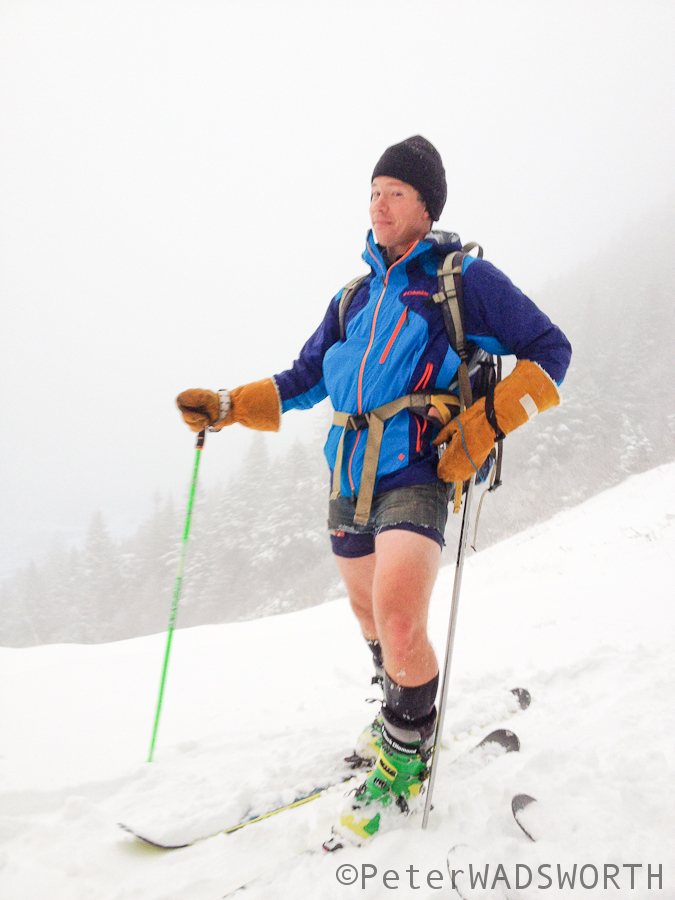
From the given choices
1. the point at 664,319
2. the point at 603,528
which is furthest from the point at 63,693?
the point at 664,319

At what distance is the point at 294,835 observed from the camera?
1920 millimetres

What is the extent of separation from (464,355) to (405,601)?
1108mm

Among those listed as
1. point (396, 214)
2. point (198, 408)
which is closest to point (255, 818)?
point (198, 408)

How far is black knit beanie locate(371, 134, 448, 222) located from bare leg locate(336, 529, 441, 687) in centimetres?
173

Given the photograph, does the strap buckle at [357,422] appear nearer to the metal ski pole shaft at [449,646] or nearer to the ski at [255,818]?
the metal ski pole shaft at [449,646]

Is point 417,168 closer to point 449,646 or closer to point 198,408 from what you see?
point 198,408

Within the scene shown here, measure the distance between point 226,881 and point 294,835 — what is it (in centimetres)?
32

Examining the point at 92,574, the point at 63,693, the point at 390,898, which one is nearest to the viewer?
the point at 390,898

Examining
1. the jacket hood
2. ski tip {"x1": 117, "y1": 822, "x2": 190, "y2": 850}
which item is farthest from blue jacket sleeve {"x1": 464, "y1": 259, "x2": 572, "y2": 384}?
ski tip {"x1": 117, "y1": 822, "x2": 190, "y2": 850}

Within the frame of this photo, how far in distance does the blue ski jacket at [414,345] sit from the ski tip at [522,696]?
1755mm

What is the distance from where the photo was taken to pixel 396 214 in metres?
2.36

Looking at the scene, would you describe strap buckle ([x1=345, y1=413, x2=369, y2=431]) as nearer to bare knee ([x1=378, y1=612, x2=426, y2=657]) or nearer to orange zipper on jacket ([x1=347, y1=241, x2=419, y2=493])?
orange zipper on jacket ([x1=347, y1=241, x2=419, y2=493])

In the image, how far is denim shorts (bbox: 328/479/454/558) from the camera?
2.02 meters

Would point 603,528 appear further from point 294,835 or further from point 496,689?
point 294,835
